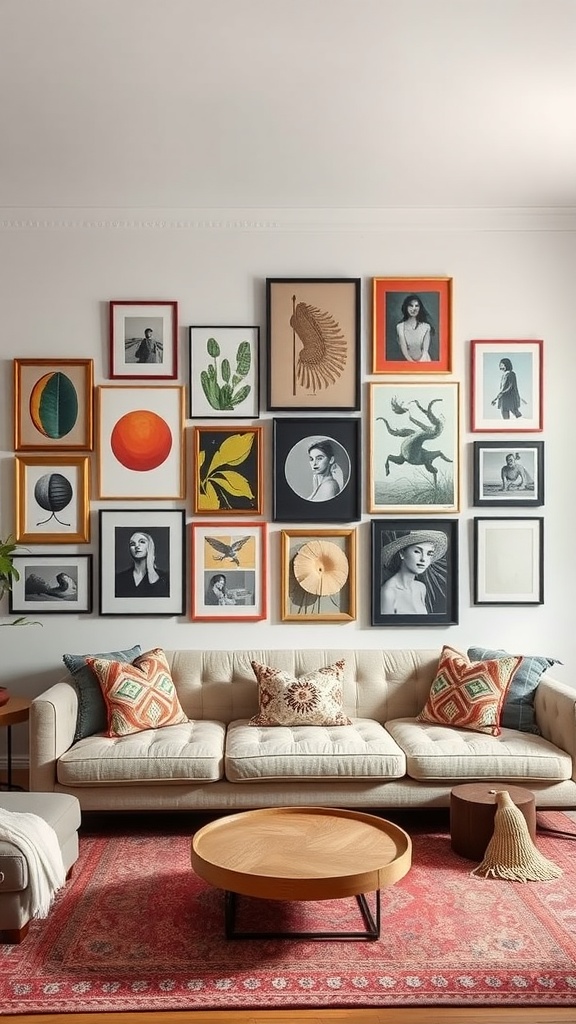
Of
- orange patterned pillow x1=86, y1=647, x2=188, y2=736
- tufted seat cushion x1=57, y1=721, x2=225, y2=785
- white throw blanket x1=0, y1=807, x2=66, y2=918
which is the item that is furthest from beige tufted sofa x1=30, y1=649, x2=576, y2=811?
white throw blanket x1=0, y1=807, x2=66, y2=918

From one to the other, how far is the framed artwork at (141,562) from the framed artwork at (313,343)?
3.02 ft

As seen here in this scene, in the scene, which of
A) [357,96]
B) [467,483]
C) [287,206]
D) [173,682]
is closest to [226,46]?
[357,96]

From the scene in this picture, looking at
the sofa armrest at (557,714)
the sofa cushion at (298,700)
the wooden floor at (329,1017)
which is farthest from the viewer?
the sofa cushion at (298,700)

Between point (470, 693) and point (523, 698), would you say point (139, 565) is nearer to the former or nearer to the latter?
point (470, 693)

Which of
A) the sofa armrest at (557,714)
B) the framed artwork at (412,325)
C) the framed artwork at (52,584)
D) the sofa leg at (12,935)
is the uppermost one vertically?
the framed artwork at (412,325)

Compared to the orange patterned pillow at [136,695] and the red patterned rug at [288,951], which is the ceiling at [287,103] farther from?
the red patterned rug at [288,951]

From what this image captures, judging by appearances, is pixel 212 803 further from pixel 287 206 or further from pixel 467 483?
pixel 287 206

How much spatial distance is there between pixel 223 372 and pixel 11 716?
2.12m

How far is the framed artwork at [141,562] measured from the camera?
4.91 metres

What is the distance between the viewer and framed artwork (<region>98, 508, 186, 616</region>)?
4910mm

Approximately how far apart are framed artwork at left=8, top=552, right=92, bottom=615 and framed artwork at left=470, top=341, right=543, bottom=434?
7.68 ft

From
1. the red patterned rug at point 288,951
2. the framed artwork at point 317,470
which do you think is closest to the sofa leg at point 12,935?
the red patterned rug at point 288,951

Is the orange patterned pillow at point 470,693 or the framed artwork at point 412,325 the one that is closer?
the orange patterned pillow at point 470,693

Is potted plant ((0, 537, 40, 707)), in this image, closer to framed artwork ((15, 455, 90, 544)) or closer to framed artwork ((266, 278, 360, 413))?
framed artwork ((15, 455, 90, 544))
